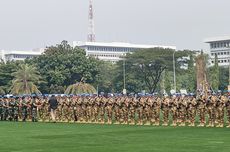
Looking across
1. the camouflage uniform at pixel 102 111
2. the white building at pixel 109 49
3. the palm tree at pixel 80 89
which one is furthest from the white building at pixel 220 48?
the camouflage uniform at pixel 102 111

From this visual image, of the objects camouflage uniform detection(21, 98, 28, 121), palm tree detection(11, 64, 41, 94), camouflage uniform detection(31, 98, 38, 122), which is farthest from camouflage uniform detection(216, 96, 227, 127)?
palm tree detection(11, 64, 41, 94)

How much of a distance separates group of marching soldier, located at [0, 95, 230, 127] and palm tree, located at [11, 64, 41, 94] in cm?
3086

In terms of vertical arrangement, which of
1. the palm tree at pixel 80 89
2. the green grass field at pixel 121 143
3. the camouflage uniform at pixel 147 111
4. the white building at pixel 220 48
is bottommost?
the green grass field at pixel 121 143

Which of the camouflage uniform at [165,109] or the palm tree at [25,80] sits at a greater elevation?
the palm tree at [25,80]

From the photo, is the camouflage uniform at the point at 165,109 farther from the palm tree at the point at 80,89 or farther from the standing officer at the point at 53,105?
the palm tree at the point at 80,89

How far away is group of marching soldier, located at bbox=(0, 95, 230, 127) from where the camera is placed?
2206 cm

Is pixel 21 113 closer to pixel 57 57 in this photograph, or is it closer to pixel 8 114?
pixel 8 114

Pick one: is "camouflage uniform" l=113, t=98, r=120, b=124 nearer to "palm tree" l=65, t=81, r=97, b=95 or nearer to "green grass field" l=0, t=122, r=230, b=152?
"green grass field" l=0, t=122, r=230, b=152

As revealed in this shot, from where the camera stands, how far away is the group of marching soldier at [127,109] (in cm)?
2206

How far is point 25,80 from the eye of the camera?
206ft

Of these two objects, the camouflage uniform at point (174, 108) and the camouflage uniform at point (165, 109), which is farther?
the camouflage uniform at point (165, 109)

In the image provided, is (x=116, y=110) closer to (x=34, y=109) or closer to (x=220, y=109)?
(x=220, y=109)

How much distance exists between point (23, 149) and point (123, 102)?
12066mm

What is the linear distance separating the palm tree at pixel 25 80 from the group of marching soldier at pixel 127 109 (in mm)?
30863
